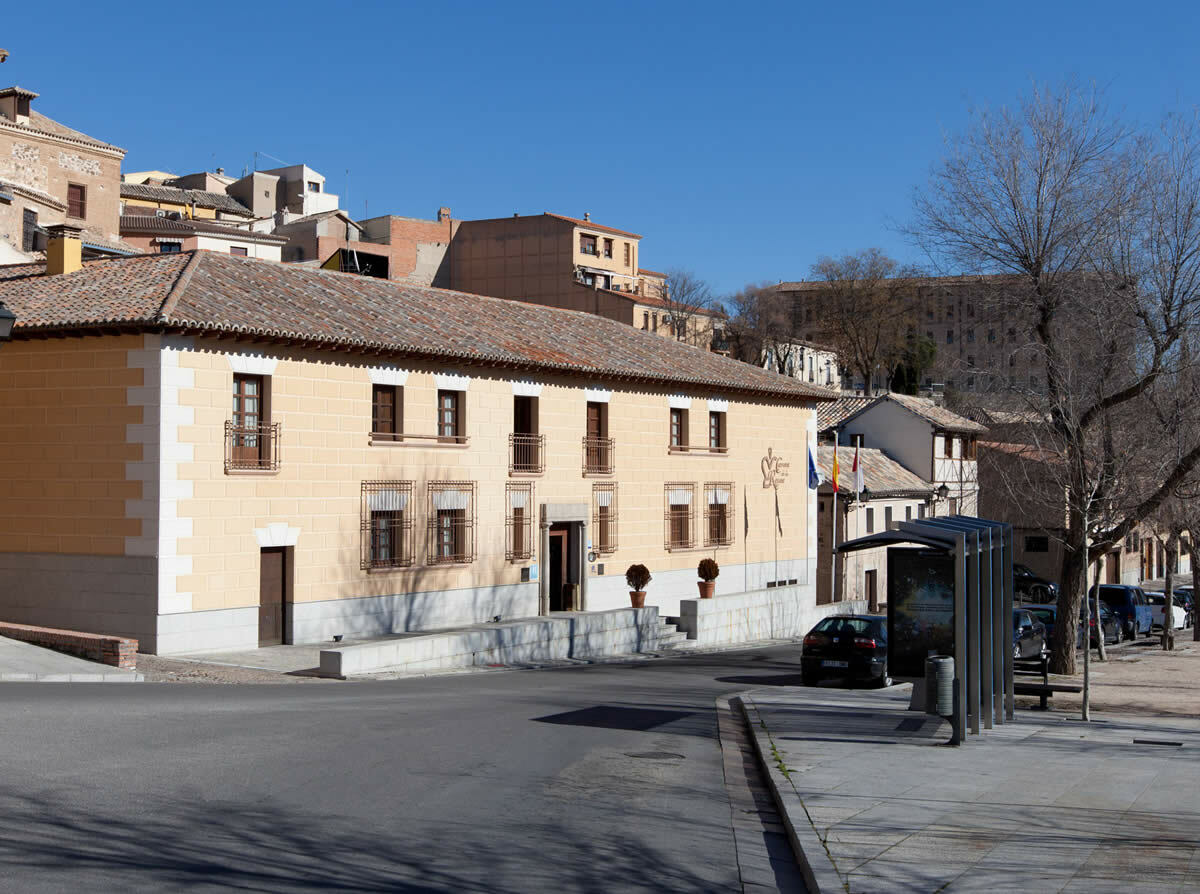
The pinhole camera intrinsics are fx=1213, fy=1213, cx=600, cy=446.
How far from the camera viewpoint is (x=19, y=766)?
32.9ft

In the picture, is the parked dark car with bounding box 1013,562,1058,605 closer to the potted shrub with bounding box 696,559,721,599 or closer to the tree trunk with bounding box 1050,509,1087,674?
the potted shrub with bounding box 696,559,721,599

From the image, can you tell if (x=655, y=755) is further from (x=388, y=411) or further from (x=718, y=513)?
(x=718, y=513)

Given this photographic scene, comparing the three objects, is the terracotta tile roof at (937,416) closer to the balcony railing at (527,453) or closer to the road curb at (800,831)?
the balcony railing at (527,453)

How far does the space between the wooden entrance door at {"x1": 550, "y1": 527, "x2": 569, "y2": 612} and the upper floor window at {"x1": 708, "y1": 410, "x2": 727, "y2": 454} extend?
7392 millimetres

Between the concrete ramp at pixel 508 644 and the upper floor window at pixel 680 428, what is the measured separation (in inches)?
273

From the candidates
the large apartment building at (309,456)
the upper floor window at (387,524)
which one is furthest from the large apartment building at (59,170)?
the upper floor window at (387,524)

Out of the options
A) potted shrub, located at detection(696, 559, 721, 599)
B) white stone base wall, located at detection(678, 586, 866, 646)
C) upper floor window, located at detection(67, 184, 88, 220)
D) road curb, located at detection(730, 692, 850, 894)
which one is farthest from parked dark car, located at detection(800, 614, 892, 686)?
upper floor window, located at detection(67, 184, 88, 220)

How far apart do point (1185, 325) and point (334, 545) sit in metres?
17.1

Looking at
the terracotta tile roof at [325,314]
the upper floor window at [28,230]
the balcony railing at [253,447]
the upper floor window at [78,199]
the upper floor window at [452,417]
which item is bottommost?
the balcony railing at [253,447]

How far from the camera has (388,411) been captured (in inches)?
1080

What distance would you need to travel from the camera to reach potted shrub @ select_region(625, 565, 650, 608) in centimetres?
3259

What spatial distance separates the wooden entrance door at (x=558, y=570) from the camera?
32.5 metres

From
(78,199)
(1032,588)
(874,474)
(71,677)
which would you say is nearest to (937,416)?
(874,474)

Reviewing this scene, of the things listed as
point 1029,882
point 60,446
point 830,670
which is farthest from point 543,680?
point 1029,882
